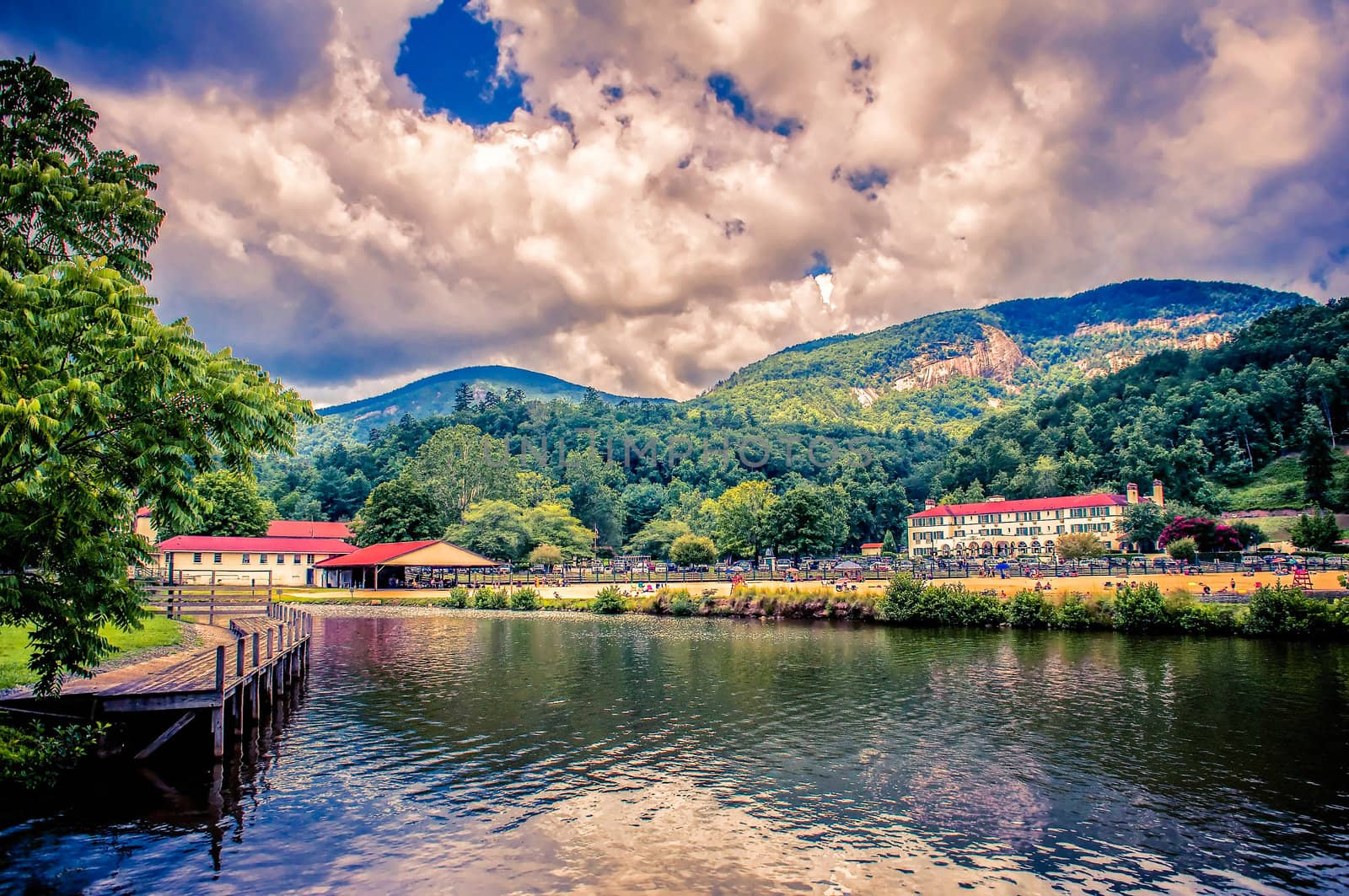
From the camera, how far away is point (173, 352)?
400 inches

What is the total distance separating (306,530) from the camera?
98.4 metres

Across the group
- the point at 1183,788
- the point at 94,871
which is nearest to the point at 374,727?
the point at 94,871

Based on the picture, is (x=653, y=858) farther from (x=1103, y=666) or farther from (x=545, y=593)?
(x=545, y=593)

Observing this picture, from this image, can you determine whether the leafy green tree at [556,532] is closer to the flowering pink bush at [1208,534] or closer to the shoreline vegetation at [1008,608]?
the shoreline vegetation at [1008,608]

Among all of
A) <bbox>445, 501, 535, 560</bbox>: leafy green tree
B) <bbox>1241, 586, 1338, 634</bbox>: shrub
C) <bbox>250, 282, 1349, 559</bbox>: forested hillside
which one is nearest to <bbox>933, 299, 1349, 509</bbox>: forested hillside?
<bbox>250, 282, 1349, 559</bbox>: forested hillside

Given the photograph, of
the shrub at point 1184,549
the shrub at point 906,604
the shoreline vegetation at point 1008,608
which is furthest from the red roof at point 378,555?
the shrub at point 1184,549

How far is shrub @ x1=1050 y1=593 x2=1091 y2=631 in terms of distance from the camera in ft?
133

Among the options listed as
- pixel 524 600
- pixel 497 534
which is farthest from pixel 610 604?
pixel 497 534

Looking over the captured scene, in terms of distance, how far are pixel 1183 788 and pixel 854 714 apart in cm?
822

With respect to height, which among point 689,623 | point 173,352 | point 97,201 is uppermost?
point 97,201

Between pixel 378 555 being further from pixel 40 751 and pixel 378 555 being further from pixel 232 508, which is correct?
pixel 40 751

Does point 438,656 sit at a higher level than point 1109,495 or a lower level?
lower

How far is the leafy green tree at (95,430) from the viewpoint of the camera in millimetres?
9844

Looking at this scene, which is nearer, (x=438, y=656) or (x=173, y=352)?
(x=173, y=352)
